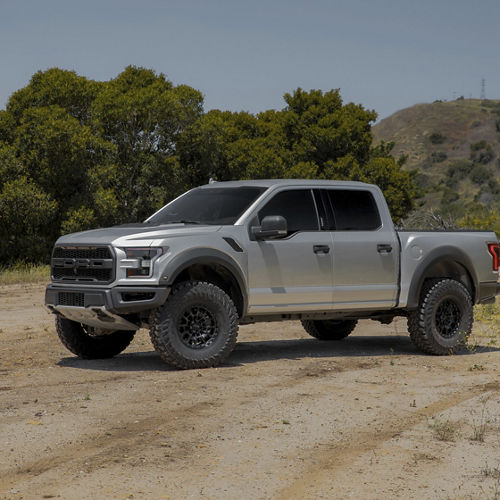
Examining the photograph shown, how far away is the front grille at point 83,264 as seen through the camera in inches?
391

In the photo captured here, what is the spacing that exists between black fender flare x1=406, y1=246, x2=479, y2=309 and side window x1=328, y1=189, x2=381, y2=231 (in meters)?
0.79

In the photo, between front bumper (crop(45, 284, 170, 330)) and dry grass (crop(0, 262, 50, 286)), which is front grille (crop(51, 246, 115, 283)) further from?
dry grass (crop(0, 262, 50, 286))

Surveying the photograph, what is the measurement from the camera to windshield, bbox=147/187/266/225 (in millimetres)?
10836

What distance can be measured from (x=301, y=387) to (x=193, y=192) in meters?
3.31

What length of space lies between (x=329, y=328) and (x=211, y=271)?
348 cm

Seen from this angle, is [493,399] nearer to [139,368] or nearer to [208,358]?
[208,358]

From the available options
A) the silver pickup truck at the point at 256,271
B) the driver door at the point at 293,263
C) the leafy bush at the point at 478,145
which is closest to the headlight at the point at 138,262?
the silver pickup truck at the point at 256,271

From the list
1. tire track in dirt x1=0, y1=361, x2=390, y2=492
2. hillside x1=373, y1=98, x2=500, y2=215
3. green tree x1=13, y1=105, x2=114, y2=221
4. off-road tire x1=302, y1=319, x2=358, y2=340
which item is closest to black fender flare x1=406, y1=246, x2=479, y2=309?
off-road tire x1=302, y1=319, x2=358, y2=340

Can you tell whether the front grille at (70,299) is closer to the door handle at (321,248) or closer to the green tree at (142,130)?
the door handle at (321,248)

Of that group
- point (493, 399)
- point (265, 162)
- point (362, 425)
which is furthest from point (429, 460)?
point (265, 162)

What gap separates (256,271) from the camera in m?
10.6

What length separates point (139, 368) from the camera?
1056 centimetres

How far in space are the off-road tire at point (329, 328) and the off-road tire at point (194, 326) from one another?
3.54 meters

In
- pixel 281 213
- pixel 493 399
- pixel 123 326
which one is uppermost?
pixel 281 213
